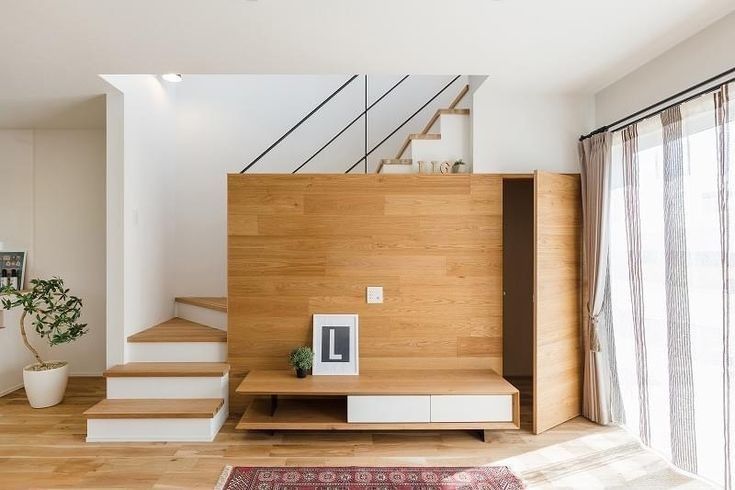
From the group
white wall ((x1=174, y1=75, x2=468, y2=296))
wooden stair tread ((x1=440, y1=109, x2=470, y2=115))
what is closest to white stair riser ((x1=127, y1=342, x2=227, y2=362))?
white wall ((x1=174, y1=75, x2=468, y2=296))

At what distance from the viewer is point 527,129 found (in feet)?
12.1

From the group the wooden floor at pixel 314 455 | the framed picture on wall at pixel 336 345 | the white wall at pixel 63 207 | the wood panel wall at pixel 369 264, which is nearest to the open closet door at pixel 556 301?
the wooden floor at pixel 314 455

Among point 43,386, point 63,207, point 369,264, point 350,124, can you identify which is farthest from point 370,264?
point 63,207

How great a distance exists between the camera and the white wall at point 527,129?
3652 millimetres

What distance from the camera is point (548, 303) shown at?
11.2ft

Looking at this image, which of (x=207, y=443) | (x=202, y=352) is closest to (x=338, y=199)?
(x=202, y=352)

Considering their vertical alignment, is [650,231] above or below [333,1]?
below

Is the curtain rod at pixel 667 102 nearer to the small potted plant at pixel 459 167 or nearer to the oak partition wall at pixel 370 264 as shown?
the oak partition wall at pixel 370 264

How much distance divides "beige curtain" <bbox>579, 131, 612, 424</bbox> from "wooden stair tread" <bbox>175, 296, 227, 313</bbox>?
300 centimetres

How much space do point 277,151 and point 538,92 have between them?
8.79 feet

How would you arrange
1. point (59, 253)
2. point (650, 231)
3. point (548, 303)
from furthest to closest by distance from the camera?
point (59, 253) → point (548, 303) → point (650, 231)

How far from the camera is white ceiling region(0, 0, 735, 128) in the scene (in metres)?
2.32

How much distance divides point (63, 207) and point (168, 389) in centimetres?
249

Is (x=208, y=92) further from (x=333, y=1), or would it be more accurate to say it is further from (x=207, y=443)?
(x=207, y=443)
